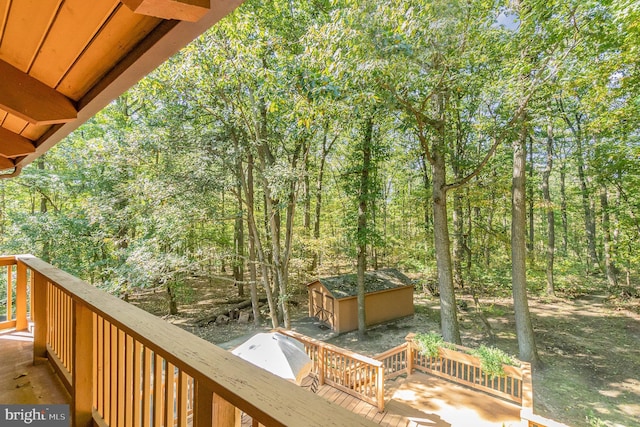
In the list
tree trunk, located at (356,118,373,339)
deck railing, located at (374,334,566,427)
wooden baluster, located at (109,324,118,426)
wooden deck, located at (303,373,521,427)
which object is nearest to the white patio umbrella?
wooden deck, located at (303,373,521,427)

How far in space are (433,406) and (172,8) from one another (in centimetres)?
616

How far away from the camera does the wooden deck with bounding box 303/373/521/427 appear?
4.57 metres

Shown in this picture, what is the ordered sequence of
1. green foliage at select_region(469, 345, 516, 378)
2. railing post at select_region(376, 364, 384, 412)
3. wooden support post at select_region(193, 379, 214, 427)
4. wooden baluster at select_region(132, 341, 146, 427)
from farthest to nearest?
green foliage at select_region(469, 345, 516, 378) → railing post at select_region(376, 364, 384, 412) → wooden baluster at select_region(132, 341, 146, 427) → wooden support post at select_region(193, 379, 214, 427)

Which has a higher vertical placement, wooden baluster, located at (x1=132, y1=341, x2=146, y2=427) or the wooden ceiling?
the wooden ceiling

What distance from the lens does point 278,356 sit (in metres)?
4.27

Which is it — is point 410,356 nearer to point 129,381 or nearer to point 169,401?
point 129,381

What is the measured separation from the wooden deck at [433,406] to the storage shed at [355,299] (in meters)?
4.27

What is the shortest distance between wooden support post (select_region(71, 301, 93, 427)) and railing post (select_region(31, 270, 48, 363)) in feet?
3.95

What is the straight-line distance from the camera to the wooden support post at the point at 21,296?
10.0ft

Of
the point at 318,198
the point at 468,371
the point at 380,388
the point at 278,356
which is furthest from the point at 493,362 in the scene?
the point at 318,198

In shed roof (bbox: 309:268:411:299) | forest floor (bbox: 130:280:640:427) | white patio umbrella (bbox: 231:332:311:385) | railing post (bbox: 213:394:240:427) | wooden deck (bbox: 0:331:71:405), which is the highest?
railing post (bbox: 213:394:240:427)

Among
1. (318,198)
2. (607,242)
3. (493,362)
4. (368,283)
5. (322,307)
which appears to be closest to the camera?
(493,362)

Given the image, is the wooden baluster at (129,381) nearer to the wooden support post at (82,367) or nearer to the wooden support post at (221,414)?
the wooden support post at (82,367)

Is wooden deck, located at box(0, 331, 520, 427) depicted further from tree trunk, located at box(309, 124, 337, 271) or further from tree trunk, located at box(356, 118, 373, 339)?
tree trunk, located at box(309, 124, 337, 271)
